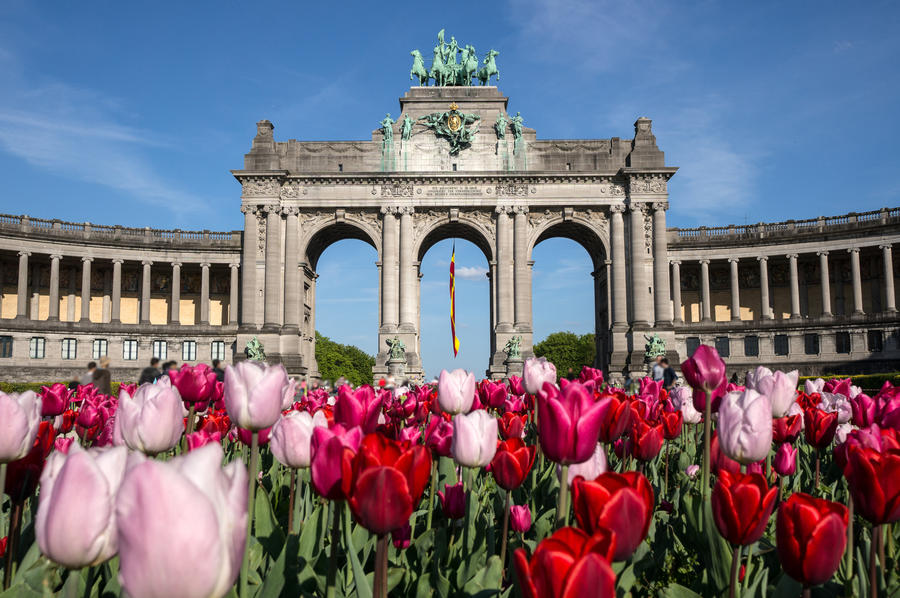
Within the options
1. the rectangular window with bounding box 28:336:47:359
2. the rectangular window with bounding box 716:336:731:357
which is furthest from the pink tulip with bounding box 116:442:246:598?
the rectangular window with bounding box 716:336:731:357

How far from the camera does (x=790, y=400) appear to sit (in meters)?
4.38

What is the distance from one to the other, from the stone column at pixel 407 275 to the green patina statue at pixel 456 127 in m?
5.83

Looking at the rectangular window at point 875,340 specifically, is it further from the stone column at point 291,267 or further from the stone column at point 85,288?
the stone column at point 85,288

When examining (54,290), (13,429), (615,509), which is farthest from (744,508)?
(54,290)

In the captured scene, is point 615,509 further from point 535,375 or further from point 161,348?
point 161,348

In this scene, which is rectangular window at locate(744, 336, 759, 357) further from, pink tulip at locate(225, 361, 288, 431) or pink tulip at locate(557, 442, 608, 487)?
pink tulip at locate(225, 361, 288, 431)

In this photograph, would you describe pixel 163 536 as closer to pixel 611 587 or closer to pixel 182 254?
pixel 611 587

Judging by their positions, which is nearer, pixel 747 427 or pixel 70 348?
pixel 747 427

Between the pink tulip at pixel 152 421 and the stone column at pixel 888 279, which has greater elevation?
the stone column at pixel 888 279

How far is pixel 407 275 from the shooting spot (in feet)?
155

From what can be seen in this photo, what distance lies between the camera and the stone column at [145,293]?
182 ft

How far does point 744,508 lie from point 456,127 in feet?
157

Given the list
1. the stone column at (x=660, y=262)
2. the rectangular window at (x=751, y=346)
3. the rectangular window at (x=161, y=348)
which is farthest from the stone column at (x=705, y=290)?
the rectangular window at (x=161, y=348)

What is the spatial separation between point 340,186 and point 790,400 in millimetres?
46058
